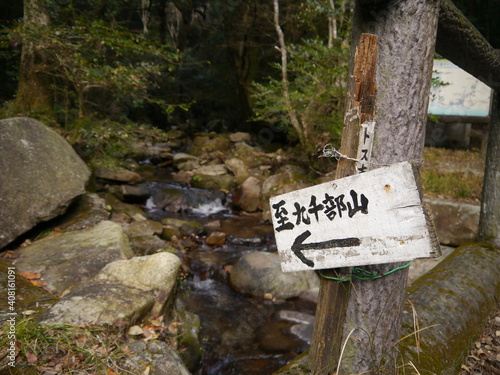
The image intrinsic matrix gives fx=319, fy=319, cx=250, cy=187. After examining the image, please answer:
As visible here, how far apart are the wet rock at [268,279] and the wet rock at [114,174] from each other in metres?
5.01

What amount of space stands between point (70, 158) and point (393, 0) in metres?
5.12

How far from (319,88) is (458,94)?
2.96 m

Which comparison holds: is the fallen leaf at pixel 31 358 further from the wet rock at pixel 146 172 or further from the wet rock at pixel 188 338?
the wet rock at pixel 146 172

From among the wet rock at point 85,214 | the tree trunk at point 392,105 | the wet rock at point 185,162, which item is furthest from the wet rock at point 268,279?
the wet rock at point 185,162

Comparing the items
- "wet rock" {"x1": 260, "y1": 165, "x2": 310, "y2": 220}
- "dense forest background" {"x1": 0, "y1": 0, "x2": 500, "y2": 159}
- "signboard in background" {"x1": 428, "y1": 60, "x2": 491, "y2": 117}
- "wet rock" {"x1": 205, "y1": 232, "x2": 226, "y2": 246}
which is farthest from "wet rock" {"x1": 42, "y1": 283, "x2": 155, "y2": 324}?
"signboard in background" {"x1": 428, "y1": 60, "x2": 491, "y2": 117}

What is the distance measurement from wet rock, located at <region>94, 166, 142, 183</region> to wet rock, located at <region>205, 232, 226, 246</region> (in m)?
3.50

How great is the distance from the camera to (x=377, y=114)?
1.52 meters

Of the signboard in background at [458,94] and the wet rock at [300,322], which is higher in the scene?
the signboard in background at [458,94]

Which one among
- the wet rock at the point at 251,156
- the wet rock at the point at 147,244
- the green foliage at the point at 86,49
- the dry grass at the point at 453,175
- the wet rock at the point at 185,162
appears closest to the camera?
the green foliage at the point at 86,49

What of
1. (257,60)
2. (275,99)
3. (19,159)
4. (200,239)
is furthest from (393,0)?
(257,60)

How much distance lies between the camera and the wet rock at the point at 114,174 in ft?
29.3

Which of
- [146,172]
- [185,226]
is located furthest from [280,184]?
[146,172]

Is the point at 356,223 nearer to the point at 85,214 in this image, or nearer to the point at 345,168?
the point at 345,168

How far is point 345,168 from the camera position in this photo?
5.23 feet
